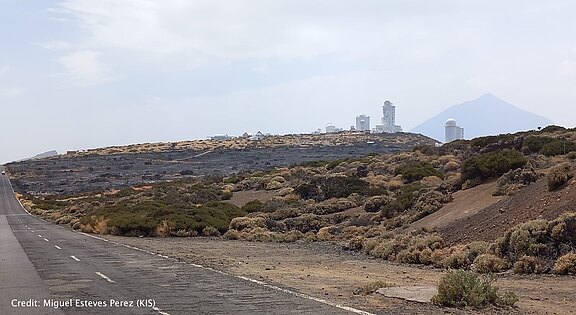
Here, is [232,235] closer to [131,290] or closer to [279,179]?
[131,290]

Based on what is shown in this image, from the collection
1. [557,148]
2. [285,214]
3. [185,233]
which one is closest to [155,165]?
[285,214]

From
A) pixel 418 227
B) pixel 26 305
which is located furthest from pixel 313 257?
pixel 26 305

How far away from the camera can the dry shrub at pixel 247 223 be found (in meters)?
34.7

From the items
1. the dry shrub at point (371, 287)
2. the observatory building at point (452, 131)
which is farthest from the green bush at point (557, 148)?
the observatory building at point (452, 131)

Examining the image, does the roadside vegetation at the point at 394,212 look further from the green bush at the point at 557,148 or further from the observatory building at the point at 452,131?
the observatory building at the point at 452,131

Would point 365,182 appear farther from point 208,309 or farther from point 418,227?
point 208,309

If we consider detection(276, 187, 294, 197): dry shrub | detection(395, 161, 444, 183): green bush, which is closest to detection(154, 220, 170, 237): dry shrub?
detection(276, 187, 294, 197): dry shrub

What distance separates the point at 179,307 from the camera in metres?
11.0

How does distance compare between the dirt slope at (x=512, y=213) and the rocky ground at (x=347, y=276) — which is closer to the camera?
the rocky ground at (x=347, y=276)

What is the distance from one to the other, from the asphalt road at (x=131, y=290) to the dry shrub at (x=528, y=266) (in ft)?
21.0

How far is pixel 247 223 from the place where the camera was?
35.1 m

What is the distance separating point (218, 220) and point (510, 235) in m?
21.6

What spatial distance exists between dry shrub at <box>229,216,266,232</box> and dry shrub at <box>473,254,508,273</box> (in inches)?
740

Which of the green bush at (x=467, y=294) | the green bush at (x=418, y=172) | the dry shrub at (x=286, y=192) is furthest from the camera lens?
the dry shrub at (x=286, y=192)
